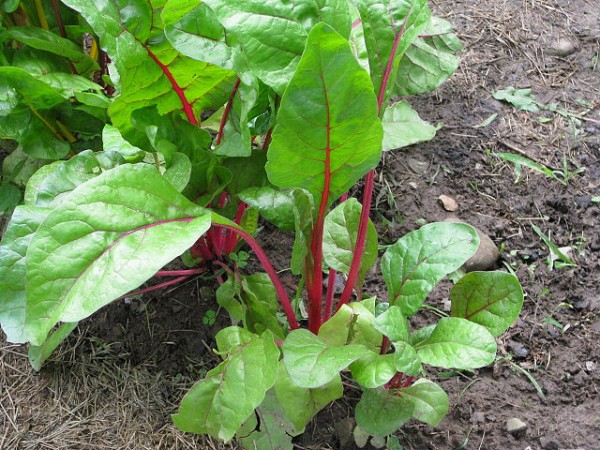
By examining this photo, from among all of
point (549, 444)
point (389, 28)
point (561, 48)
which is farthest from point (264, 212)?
point (561, 48)

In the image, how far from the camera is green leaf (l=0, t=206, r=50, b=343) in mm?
1236

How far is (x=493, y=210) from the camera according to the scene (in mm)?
1932

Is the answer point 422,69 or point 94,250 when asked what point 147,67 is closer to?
point 94,250

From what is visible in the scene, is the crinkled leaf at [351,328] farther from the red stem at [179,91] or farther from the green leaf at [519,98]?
the green leaf at [519,98]

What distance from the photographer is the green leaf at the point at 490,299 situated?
52.0 inches

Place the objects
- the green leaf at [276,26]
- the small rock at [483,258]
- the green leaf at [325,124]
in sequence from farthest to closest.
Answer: the small rock at [483,258] < the green leaf at [276,26] < the green leaf at [325,124]

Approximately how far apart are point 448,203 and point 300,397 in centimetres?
84

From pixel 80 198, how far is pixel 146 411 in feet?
2.37

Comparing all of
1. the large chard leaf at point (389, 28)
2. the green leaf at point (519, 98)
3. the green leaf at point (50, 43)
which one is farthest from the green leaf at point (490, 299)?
the green leaf at point (50, 43)

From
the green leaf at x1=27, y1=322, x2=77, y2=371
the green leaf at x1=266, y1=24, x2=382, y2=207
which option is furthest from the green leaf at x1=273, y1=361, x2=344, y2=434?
the green leaf at x1=27, y1=322, x2=77, y2=371

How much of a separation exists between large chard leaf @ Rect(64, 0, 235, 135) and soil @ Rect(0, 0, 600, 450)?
53 centimetres

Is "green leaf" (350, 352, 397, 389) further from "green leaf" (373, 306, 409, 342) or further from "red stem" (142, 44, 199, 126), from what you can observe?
"red stem" (142, 44, 199, 126)

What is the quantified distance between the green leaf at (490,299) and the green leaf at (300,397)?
32 centimetres

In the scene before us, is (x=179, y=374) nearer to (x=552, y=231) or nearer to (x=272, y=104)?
(x=272, y=104)
